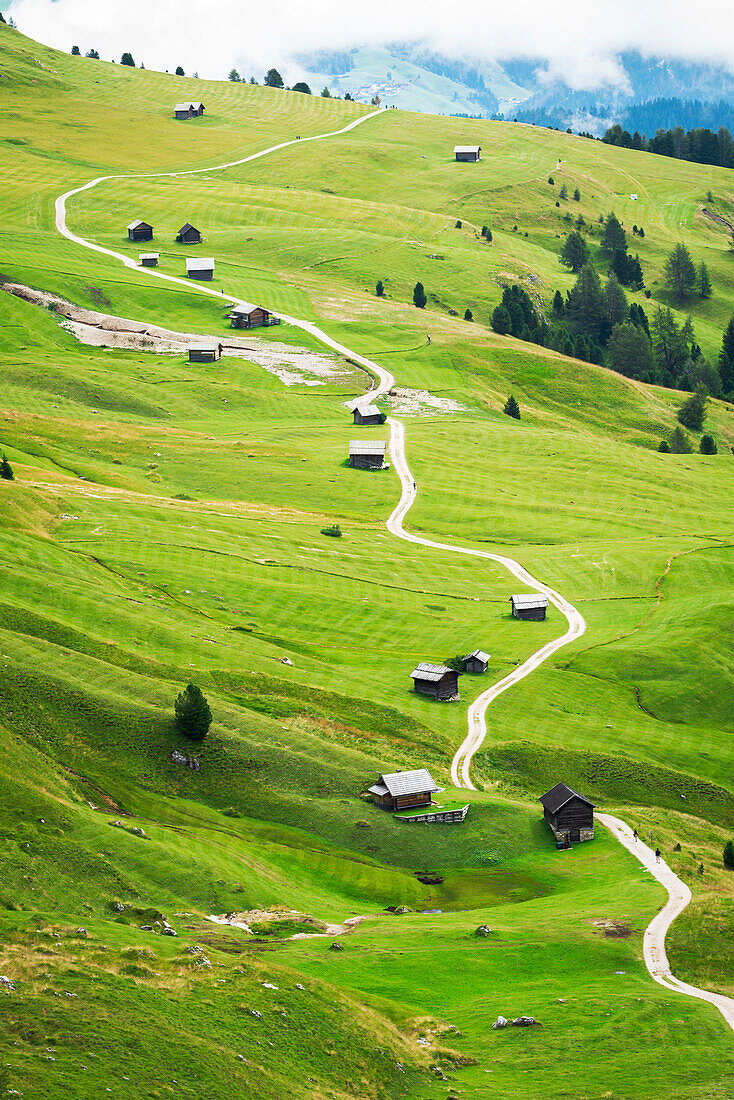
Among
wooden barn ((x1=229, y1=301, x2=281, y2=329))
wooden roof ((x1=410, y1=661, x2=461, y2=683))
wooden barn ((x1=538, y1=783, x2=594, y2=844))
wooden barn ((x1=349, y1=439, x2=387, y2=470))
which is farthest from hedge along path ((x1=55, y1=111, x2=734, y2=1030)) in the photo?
wooden barn ((x1=229, y1=301, x2=281, y2=329))

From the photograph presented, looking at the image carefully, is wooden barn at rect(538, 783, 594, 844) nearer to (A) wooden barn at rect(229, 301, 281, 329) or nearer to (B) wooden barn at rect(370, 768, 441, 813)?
(B) wooden barn at rect(370, 768, 441, 813)

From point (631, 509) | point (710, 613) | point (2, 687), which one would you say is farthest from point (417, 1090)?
point (631, 509)

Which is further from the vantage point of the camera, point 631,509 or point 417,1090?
point 631,509

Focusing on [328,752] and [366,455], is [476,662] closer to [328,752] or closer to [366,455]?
[328,752]

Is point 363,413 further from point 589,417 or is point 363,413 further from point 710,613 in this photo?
point 710,613

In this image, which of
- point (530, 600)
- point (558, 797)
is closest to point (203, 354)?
point (530, 600)

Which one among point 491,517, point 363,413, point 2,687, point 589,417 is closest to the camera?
point 2,687
